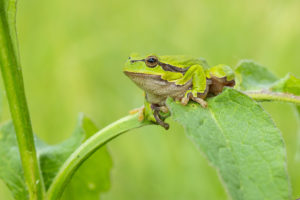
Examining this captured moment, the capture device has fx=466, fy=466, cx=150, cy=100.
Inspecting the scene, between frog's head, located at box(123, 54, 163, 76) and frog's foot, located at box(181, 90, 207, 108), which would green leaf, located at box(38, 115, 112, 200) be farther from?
frog's foot, located at box(181, 90, 207, 108)

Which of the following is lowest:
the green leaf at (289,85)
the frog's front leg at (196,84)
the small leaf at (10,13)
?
the frog's front leg at (196,84)

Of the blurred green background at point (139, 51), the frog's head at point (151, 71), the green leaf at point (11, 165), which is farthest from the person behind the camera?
the blurred green background at point (139, 51)

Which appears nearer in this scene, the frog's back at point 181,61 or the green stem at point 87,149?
the green stem at point 87,149

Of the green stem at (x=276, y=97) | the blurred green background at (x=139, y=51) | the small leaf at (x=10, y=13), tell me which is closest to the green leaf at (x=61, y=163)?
the small leaf at (x=10, y=13)

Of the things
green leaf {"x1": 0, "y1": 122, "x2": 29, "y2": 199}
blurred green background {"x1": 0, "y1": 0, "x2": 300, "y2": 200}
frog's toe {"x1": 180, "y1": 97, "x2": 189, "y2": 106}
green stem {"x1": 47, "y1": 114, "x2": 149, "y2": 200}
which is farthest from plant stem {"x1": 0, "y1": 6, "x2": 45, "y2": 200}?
blurred green background {"x1": 0, "y1": 0, "x2": 300, "y2": 200}

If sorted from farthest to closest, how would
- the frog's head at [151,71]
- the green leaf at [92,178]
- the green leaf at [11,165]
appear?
the green leaf at [92,178]
the frog's head at [151,71]
the green leaf at [11,165]

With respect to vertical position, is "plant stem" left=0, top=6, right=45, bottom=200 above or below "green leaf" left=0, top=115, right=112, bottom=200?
above

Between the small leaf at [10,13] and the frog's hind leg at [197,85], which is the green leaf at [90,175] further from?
the small leaf at [10,13]
